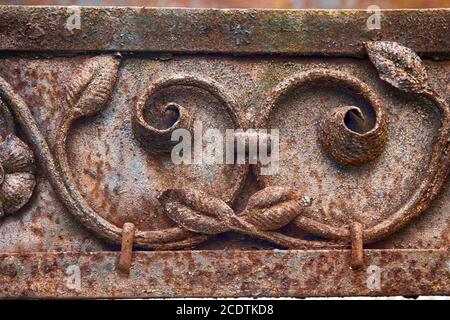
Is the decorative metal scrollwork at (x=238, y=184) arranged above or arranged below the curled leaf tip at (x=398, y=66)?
below

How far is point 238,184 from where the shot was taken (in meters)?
2.28

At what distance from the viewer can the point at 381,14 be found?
234 centimetres

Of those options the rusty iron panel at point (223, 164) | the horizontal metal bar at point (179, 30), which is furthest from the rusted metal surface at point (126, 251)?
the horizontal metal bar at point (179, 30)

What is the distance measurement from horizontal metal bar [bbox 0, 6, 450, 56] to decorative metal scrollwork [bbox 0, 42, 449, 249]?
0.19 feet

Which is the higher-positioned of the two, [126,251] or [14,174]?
[14,174]

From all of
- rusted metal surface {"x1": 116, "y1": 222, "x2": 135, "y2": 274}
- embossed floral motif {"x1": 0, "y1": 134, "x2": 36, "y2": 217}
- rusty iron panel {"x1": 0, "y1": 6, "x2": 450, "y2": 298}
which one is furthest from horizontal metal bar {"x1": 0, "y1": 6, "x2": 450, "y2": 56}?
rusted metal surface {"x1": 116, "y1": 222, "x2": 135, "y2": 274}

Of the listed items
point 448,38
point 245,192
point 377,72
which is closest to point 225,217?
point 245,192

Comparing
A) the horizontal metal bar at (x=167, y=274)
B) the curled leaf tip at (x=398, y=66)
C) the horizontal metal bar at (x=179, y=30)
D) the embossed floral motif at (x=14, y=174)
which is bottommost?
the horizontal metal bar at (x=167, y=274)

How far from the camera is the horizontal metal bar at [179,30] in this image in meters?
2.31

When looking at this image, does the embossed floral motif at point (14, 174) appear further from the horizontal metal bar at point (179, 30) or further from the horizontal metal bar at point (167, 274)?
the horizontal metal bar at point (179, 30)

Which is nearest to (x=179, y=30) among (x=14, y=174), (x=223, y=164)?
(x=223, y=164)

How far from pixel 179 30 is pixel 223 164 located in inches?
13.5

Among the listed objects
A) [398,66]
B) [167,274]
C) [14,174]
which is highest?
[398,66]

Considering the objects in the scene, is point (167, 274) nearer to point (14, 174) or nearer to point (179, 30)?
point (14, 174)
